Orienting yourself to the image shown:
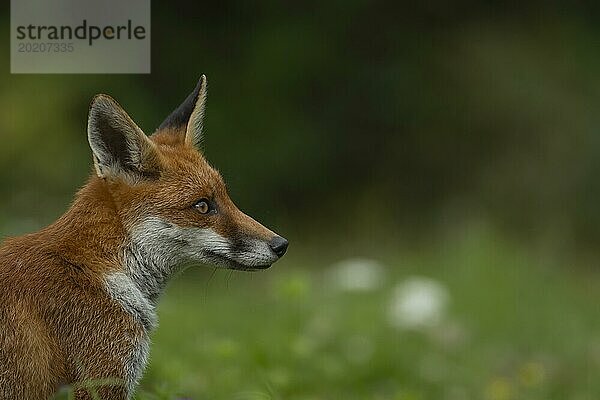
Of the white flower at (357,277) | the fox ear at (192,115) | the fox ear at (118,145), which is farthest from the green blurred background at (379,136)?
the fox ear at (118,145)

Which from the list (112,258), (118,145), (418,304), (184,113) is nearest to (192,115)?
(184,113)

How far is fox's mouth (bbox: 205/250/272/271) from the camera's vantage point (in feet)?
17.4

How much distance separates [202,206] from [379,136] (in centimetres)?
1154

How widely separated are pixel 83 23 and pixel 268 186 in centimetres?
472

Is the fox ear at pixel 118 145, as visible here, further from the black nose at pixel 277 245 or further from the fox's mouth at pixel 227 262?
the black nose at pixel 277 245

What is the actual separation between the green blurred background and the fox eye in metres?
5.57

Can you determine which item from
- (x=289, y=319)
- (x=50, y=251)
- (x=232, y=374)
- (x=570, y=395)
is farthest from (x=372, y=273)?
(x=50, y=251)

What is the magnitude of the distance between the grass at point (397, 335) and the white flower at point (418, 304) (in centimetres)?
4

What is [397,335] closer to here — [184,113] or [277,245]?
[184,113]

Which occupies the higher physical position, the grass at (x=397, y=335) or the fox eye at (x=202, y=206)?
the fox eye at (x=202, y=206)

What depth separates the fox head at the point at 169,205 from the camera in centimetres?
520

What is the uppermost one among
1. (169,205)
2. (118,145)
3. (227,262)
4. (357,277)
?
(118,145)

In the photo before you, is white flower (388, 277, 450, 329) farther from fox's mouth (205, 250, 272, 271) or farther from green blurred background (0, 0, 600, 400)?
fox's mouth (205, 250, 272, 271)

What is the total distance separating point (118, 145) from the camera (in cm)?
525
